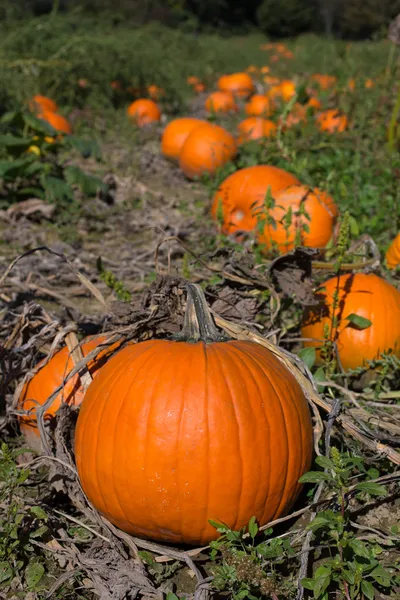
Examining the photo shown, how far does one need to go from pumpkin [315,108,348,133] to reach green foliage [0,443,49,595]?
20.0ft

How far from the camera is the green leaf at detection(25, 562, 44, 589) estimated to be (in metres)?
2.09

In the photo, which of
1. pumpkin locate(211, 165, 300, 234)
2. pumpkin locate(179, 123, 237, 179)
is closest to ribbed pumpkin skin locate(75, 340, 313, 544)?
pumpkin locate(211, 165, 300, 234)

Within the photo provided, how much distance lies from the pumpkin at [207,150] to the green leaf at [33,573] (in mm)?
4657

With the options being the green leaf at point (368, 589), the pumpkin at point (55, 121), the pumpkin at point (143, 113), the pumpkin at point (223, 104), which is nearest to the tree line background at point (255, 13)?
the pumpkin at point (223, 104)

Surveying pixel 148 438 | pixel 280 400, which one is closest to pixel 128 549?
pixel 148 438

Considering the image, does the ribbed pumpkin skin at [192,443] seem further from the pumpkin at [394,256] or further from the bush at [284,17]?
the bush at [284,17]

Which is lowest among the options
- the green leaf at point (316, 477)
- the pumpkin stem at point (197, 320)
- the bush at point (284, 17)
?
the bush at point (284, 17)

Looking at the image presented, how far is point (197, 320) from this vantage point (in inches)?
94.4

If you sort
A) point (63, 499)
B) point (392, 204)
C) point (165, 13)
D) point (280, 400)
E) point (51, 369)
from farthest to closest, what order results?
point (165, 13), point (392, 204), point (51, 369), point (63, 499), point (280, 400)

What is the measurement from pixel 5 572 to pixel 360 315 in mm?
1954

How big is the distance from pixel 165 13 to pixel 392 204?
86.3ft

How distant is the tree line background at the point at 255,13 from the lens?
25672mm

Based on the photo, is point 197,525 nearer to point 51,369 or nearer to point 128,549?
point 128,549

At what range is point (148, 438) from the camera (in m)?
2.12
